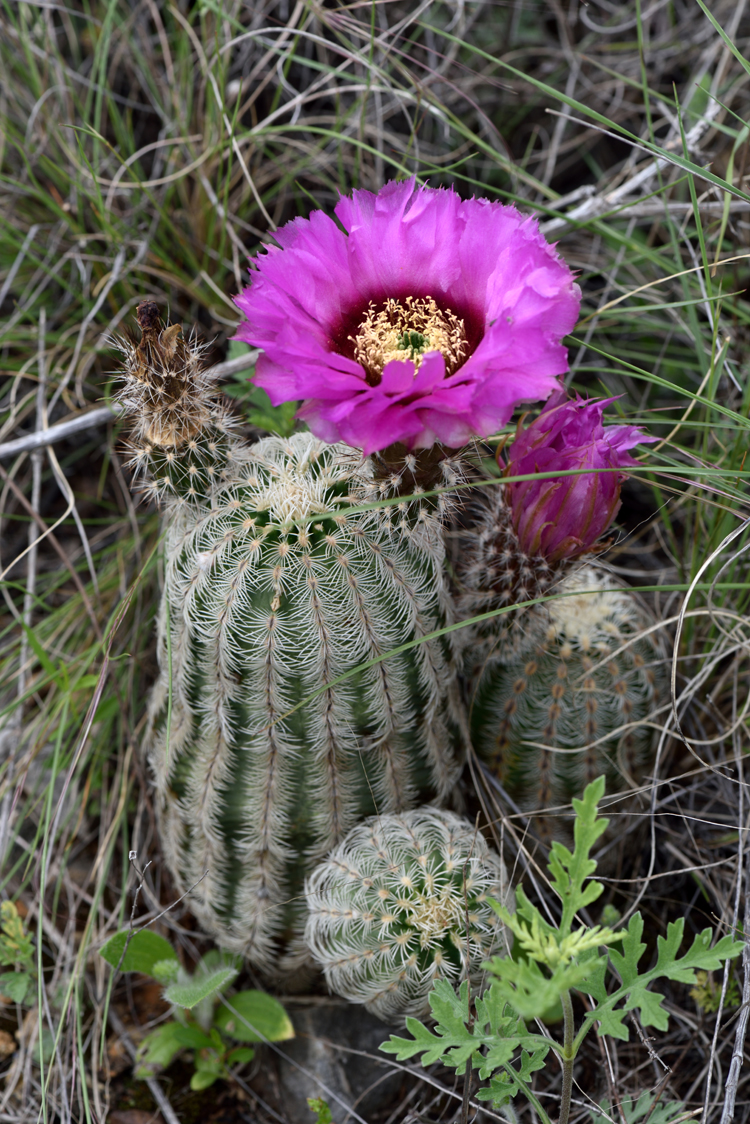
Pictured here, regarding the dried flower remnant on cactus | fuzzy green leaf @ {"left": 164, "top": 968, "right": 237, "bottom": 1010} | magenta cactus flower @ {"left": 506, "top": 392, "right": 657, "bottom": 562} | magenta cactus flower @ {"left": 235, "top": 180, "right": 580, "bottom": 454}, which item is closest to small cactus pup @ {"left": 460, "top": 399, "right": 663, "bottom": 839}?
magenta cactus flower @ {"left": 506, "top": 392, "right": 657, "bottom": 562}

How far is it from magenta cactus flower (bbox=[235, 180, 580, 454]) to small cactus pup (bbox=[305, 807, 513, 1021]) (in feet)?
2.14

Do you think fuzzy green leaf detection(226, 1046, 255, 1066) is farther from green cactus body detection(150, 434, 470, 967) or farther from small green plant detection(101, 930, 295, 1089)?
green cactus body detection(150, 434, 470, 967)

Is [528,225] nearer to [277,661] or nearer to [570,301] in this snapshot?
[570,301]

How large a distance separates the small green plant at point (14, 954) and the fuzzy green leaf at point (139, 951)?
0.65 ft

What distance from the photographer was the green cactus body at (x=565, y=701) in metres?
1.70

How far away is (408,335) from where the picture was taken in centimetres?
139

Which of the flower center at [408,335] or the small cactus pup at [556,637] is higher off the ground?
the flower center at [408,335]

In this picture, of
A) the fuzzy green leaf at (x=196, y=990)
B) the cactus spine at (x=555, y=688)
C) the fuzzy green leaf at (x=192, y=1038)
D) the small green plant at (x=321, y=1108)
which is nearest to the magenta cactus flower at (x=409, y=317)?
the cactus spine at (x=555, y=688)

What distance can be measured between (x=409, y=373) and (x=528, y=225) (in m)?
0.33

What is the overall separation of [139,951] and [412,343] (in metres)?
1.14

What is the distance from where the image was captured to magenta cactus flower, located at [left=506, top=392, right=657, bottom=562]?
1459 millimetres

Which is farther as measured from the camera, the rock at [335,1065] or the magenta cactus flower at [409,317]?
the rock at [335,1065]

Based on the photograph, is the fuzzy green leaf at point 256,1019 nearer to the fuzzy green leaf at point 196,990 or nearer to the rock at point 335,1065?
the rock at point 335,1065

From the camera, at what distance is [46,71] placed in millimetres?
2430
